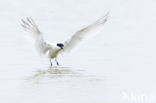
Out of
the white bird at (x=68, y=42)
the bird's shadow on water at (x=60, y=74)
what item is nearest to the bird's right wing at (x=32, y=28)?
the white bird at (x=68, y=42)

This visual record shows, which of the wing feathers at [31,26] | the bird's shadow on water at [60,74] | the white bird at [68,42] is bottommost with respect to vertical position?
the bird's shadow on water at [60,74]

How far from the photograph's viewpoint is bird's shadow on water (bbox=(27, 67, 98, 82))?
15469 millimetres

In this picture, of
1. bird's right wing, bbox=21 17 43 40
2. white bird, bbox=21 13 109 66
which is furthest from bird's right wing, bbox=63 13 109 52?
bird's right wing, bbox=21 17 43 40

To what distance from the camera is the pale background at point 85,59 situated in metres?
13.9

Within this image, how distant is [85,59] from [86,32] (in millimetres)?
915

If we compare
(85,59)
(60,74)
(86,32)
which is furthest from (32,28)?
(85,59)

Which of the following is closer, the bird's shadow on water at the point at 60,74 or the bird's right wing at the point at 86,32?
the bird's shadow on water at the point at 60,74

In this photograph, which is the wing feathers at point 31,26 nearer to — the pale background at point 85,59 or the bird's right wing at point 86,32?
the pale background at point 85,59

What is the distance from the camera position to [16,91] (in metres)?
14.0

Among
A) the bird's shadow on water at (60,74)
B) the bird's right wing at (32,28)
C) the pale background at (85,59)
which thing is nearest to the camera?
the pale background at (85,59)

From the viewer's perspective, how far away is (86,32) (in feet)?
55.0

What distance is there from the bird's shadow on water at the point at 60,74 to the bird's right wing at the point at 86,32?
0.54 meters

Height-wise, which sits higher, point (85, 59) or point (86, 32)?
point (86, 32)

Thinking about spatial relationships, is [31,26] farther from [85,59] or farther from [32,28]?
[85,59]
